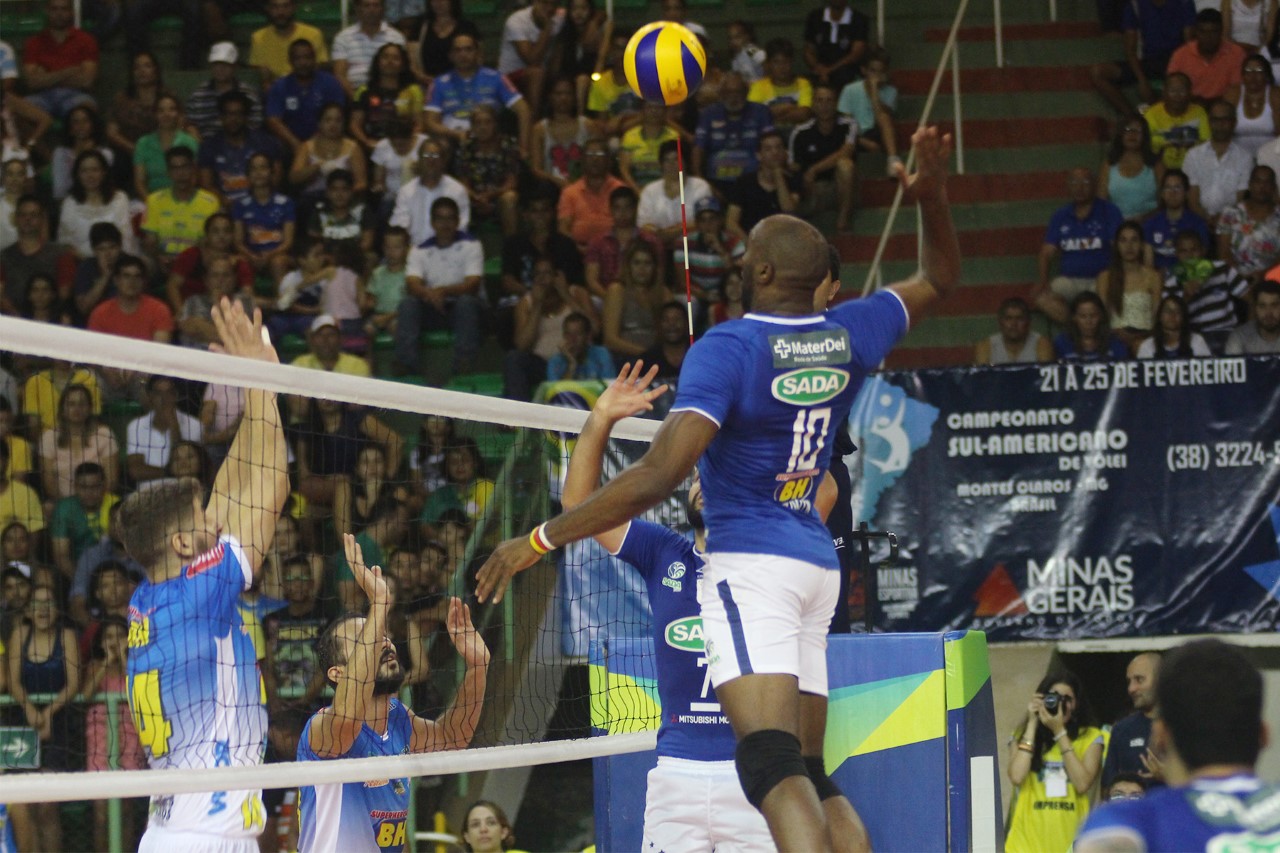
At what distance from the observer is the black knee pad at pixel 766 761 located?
4.76 meters

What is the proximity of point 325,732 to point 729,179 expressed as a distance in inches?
347

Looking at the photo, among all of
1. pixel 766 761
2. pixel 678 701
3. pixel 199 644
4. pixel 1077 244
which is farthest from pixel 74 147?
pixel 766 761

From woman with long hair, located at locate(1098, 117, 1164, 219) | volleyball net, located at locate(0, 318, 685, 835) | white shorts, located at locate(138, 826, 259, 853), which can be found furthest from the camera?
woman with long hair, located at locate(1098, 117, 1164, 219)

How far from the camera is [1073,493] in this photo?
1113cm

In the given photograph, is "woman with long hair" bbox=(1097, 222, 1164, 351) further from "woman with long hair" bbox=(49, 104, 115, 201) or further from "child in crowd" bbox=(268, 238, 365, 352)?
"woman with long hair" bbox=(49, 104, 115, 201)

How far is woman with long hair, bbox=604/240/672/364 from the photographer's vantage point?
12.9 metres

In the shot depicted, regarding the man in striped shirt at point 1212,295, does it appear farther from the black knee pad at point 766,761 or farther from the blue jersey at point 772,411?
the black knee pad at point 766,761

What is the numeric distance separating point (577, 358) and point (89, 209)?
15.6 feet

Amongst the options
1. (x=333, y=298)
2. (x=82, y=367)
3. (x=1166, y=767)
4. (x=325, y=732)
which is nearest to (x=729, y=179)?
(x=333, y=298)

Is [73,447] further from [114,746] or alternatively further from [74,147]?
[74,147]

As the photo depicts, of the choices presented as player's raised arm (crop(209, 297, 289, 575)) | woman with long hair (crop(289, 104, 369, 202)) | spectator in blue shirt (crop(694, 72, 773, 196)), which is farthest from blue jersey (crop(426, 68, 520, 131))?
player's raised arm (crop(209, 297, 289, 575))

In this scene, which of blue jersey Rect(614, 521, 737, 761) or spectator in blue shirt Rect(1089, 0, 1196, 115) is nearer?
blue jersey Rect(614, 521, 737, 761)

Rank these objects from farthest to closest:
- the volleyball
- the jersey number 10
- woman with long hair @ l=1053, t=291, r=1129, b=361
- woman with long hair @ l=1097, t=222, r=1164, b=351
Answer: woman with long hair @ l=1097, t=222, r=1164, b=351
woman with long hair @ l=1053, t=291, r=1129, b=361
the volleyball
the jersey number 10

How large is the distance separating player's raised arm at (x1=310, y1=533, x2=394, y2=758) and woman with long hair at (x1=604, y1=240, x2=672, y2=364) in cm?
685
